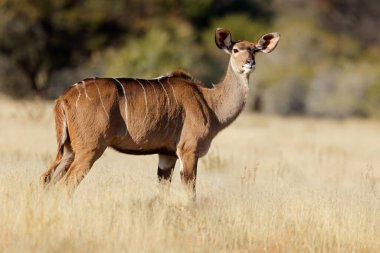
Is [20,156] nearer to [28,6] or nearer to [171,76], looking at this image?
[171,76]

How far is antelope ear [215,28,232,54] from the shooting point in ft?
34.2

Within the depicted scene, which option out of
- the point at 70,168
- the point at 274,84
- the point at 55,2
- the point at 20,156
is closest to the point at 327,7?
the point at 274,84

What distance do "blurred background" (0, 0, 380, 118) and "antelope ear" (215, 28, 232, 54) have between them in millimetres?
15914

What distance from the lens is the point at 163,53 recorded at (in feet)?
94.3

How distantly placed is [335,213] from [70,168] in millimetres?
2654

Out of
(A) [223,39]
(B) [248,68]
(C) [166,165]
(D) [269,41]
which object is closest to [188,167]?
(C) [166,165]

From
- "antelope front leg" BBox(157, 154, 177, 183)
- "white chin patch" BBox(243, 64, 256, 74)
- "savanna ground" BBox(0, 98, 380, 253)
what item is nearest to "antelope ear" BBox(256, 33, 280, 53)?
"white chin patch" BBox(243, 64, 256, 74)

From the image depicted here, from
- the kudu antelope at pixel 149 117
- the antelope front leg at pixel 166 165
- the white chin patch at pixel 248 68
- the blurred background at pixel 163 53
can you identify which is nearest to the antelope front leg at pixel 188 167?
the kudu antelope at pixel 149 117

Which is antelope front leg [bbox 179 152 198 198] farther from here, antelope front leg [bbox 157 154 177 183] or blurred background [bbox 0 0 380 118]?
blurred background [bbox 0 0 380 118]

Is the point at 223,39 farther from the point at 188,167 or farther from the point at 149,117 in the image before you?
the point at 188,167

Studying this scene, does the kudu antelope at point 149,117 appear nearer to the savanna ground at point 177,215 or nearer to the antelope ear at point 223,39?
the antelope ear at point 223,39

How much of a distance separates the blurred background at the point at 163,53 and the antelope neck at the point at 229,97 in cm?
1593

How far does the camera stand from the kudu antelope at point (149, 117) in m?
9.02

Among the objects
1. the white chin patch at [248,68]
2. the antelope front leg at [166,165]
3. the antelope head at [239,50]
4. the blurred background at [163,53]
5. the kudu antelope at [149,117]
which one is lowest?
the blurred background at [163,53]
